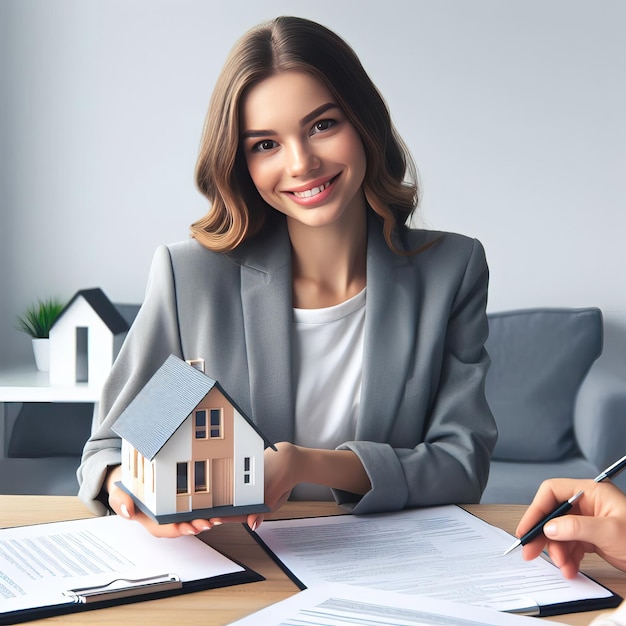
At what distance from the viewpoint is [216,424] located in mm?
941

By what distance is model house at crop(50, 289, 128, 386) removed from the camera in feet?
9.02

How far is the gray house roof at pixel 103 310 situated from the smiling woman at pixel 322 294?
4.68 feet

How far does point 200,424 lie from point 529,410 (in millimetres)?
2270

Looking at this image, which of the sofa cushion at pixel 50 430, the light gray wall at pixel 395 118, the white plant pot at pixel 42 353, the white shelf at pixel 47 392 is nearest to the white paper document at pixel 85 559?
the white shelf at pixel 47 392

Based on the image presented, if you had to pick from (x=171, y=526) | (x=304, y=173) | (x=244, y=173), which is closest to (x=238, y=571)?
(x=171, y=526)

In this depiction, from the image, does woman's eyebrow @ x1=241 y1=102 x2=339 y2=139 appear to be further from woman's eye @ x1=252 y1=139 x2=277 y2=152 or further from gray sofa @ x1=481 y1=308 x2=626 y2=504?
gray sofa @ x1=481 y1=308 x2=626 y2=504

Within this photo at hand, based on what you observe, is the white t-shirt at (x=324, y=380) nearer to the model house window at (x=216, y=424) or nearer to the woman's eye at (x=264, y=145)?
the woman's eye at (x=264, y=145)

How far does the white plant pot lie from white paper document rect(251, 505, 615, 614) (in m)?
2.21

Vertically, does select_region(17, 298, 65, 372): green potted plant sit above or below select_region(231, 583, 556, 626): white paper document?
below

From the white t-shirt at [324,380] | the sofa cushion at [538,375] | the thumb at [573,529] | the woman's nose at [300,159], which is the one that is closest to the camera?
the thumb at [573,529]

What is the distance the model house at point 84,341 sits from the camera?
275 cm

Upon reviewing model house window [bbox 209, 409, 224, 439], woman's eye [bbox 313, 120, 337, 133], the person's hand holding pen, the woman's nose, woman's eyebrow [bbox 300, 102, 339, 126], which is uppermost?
woman's eyebrow [bbox 300, 102, 339, 126]

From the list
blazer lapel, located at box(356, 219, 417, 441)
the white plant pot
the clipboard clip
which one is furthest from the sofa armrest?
the clipboard clip

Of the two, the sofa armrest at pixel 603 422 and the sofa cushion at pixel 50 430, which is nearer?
the sofa armrest at pixel 603 422
